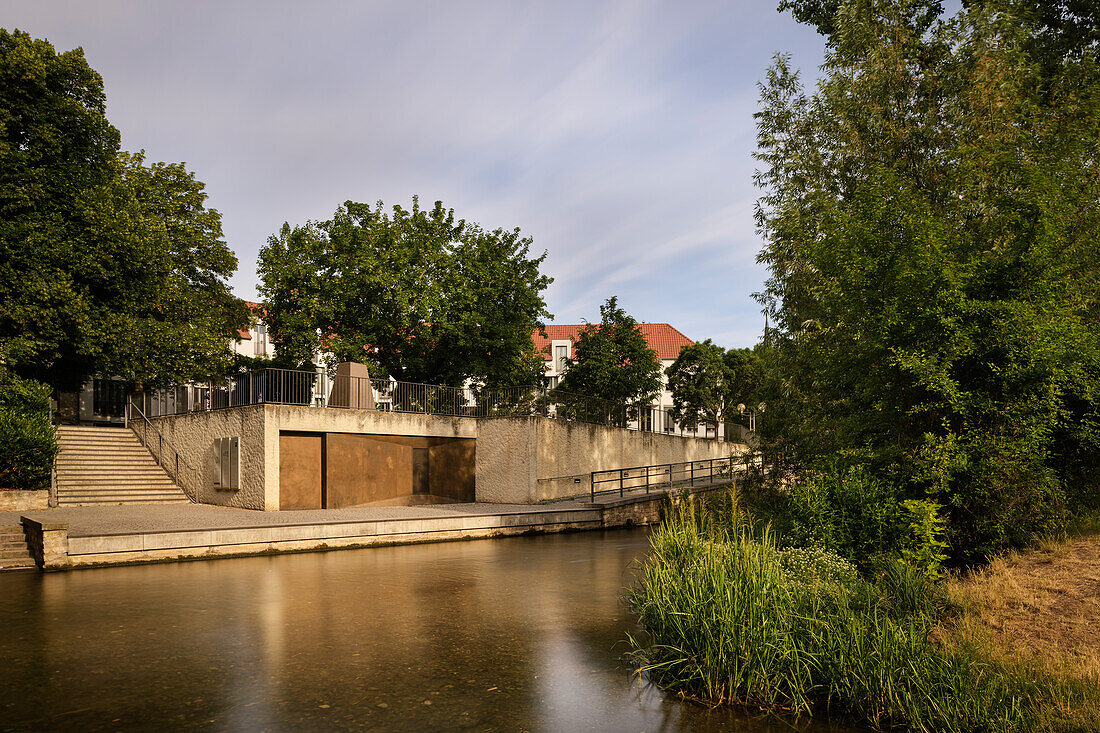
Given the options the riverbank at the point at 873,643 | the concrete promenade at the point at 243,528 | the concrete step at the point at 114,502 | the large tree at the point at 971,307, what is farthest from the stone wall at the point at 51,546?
the large tree at the point at 971,307

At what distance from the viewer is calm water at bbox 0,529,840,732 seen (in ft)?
17.9

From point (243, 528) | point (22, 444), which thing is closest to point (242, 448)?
point (22, 444)

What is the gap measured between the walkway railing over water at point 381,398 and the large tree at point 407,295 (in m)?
2.88

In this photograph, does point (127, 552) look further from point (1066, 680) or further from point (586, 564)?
point (1066, 680)

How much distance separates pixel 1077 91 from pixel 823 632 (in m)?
14.5

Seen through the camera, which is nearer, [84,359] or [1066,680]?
[1066,680]

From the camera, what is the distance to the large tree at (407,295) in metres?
31.2

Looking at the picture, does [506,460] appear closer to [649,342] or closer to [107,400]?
[107,400]

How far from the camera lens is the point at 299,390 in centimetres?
2519

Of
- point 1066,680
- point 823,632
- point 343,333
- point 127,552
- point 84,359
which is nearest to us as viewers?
point 1066,680

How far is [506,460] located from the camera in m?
27.2

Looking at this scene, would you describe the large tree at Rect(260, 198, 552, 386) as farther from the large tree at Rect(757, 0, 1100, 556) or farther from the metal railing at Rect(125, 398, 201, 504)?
the large tree at Rect(757, 0, 1100, 556)

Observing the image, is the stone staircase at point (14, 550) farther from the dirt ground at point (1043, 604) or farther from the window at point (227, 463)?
the dirt ground at point (1043, 604)

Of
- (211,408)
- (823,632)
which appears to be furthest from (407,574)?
(211,408)
